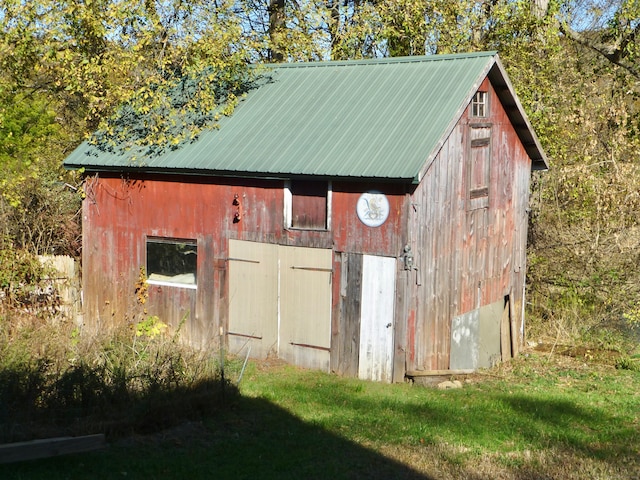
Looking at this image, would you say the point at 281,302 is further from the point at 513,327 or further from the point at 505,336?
the point at 513,327

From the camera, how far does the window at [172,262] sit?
17125 mm

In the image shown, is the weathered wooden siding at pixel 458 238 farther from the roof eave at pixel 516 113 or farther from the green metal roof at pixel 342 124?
the green metal roof at pixel 342 124

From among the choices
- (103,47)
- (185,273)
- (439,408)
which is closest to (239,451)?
(439,408)

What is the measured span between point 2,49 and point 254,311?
9526mm

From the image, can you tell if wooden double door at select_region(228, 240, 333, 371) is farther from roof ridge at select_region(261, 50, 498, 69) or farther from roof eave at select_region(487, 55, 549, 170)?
roof eave at select_region(487, 55, 549, 170)

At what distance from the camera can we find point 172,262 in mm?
17344

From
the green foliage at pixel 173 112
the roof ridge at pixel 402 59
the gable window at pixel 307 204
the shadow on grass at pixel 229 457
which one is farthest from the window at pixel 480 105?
the shadow on grass at pixel 229 457

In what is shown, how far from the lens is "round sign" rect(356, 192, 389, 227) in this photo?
14789mm

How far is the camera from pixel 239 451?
32.6 ft

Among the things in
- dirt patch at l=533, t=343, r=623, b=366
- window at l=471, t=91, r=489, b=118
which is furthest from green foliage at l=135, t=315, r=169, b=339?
dirt patch at l=533, t=343, r=623, b=366

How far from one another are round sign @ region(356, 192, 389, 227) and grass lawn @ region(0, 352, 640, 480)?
293cm

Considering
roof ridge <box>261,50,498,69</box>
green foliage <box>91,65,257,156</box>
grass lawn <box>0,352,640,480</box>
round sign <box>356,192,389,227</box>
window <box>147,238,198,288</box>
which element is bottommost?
grass lawn <box>0,352,640,480</box>

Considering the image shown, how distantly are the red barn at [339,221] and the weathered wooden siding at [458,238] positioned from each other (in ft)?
0.15

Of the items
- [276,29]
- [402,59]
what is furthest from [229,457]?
[276,29]
